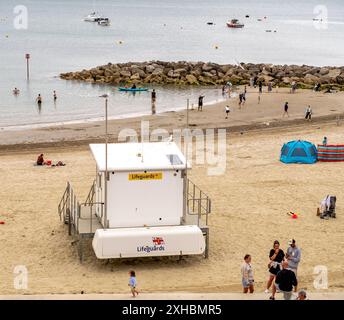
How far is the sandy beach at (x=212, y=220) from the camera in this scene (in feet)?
52.2

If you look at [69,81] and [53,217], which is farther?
[69,81]

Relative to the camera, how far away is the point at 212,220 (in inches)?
800

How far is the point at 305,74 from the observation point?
69.9 metres

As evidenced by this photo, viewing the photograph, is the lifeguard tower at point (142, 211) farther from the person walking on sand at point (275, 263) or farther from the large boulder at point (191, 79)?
the large boulder at point (191, 79)

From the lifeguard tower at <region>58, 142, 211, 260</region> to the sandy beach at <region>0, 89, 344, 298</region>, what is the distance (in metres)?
0.53

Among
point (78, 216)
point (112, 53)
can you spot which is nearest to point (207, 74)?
point (112, 53)

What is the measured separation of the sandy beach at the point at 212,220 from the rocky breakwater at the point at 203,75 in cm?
2947

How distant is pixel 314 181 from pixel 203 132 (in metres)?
12.5

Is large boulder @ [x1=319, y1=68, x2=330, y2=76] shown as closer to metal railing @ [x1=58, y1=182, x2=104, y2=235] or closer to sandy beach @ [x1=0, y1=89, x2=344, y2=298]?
sandy beach @ [x1=0, y1=89, x2=344, y2=298]

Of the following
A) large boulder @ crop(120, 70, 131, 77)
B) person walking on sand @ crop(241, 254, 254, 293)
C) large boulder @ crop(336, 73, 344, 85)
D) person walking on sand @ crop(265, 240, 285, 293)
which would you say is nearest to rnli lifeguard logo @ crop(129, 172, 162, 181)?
person walking on sand @ crop(265, 240, 285, 293)

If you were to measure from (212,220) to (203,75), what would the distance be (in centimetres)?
5110

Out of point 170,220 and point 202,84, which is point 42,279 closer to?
point 170,220

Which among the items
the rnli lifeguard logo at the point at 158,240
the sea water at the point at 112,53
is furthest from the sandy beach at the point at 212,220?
the sea water at the point at 112,53

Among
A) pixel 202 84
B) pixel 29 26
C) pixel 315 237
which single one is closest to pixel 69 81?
pixel 202 84
